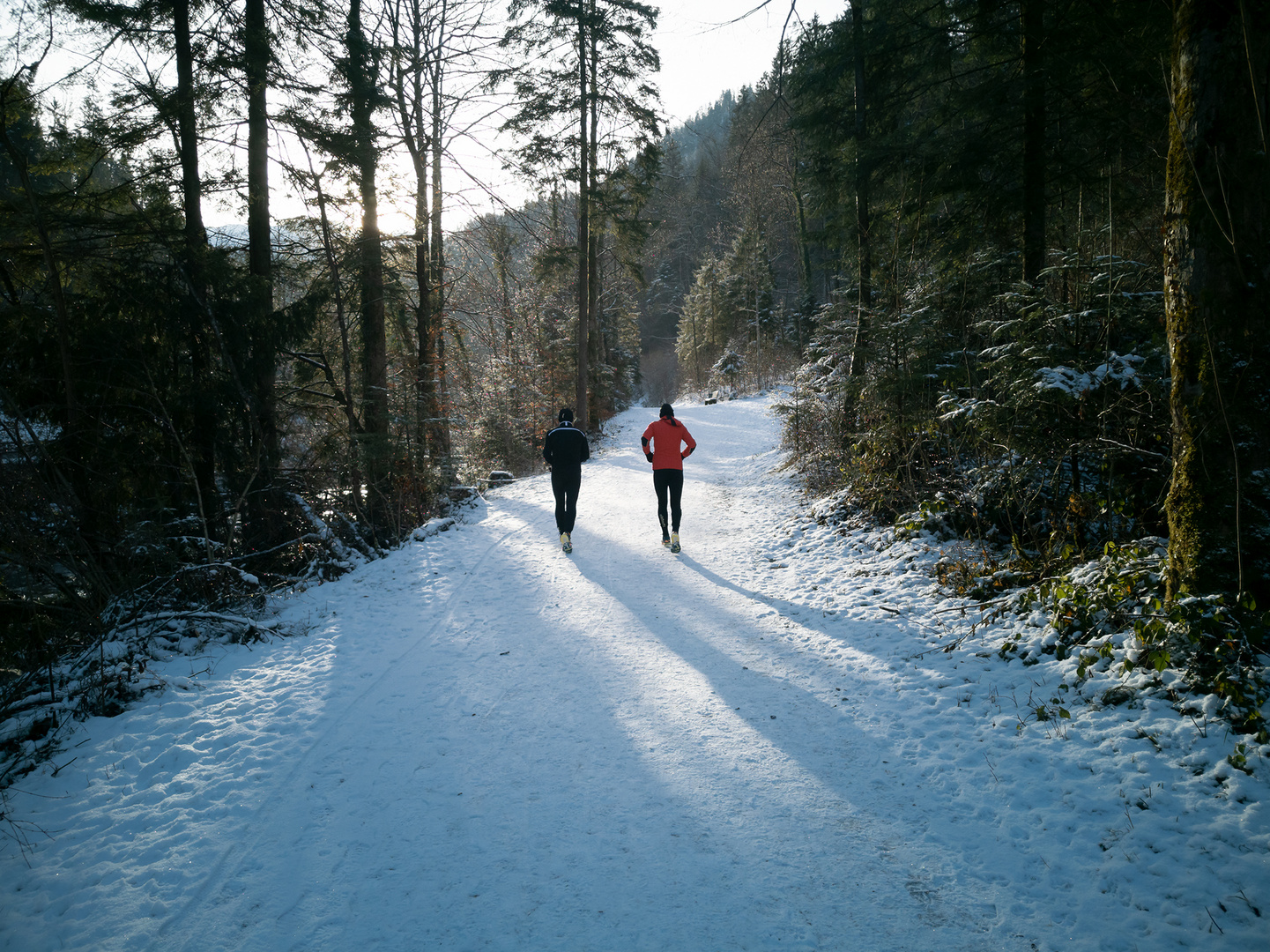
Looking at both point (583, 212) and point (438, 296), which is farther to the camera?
point (583, 212)

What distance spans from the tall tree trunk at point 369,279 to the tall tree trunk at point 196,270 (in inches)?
84.1

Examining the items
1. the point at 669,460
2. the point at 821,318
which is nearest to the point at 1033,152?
the point at 821,318

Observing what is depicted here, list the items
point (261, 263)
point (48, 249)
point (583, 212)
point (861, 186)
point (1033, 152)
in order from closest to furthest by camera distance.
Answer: point (48, 249), point (1033, 152), point (261, 263), point (861, 186), point (583, 212)

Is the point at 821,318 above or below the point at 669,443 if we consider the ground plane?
above

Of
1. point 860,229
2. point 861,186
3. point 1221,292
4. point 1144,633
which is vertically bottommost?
point 1144,633

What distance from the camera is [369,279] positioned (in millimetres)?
10141

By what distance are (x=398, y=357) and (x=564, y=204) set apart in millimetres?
8534

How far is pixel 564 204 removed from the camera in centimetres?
1880

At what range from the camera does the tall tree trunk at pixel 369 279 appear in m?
9.30

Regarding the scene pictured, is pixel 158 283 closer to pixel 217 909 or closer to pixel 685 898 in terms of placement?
pixel 217 909

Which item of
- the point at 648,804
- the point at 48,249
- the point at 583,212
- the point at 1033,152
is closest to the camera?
the point at 648,804

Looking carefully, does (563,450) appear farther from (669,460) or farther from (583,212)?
(583,212)

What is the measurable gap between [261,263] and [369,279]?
1.70 metres

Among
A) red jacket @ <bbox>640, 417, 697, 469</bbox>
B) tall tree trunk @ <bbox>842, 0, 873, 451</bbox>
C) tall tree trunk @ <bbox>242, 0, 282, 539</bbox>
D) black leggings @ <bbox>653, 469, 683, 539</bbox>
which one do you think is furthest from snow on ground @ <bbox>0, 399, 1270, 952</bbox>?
tall tree trunk @ <bbox>842, 0, 873, 451</bbox>
